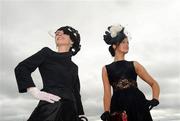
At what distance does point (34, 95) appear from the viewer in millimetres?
5059

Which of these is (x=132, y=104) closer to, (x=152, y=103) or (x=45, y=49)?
(x=152, y=103)

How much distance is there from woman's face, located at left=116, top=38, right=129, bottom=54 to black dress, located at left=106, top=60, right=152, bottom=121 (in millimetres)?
192

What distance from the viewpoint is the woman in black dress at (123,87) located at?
540cm

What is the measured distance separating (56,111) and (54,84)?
1.31ft

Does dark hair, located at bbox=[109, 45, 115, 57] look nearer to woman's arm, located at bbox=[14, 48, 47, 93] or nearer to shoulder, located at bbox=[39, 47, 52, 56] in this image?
shoulder, located at bbox=[39, 47, 52, 56]

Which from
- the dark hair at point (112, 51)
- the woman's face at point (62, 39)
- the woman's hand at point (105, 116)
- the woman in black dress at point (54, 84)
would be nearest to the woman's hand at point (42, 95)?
the woman in black dress at point (54, 84)

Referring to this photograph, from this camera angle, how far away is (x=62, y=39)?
18.7ft

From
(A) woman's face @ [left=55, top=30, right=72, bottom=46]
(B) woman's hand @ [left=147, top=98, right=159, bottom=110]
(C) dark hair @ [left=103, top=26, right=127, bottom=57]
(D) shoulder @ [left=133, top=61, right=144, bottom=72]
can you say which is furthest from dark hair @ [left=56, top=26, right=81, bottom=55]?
(B) woman's hand @ [left=147, top=98, right=159, bottom=110]

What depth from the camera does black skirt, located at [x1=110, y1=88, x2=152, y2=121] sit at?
212 inches

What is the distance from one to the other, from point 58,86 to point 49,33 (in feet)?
3.34

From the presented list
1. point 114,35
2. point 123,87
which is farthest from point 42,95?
point 114,35

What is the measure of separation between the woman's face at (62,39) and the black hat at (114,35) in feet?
2.06

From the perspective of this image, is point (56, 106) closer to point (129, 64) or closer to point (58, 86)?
point (58, 86)

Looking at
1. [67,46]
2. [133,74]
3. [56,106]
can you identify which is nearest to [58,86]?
[56,106]
